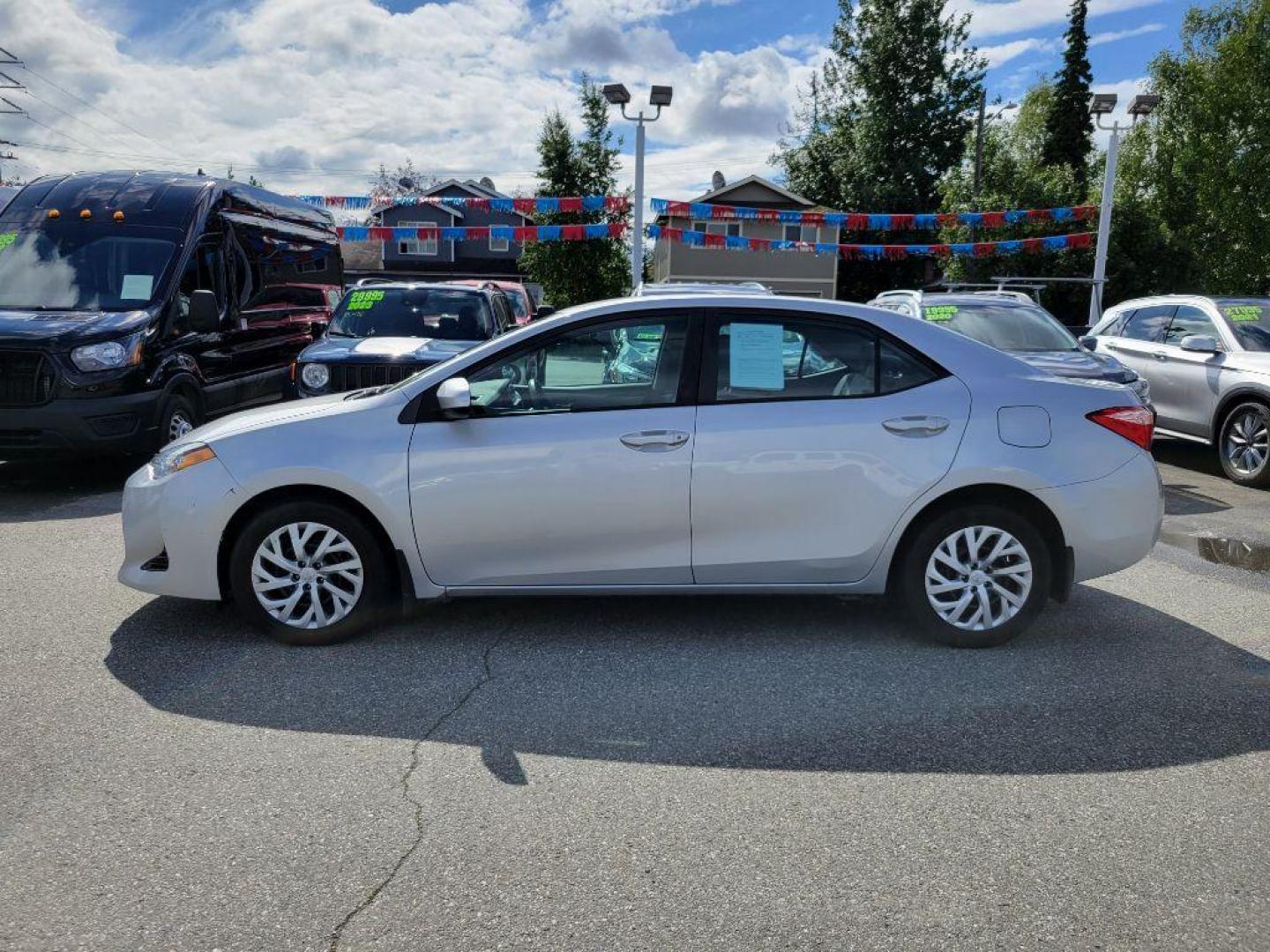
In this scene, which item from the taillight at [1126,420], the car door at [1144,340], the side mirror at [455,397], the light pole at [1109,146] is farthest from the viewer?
the light pole at [1109,146]

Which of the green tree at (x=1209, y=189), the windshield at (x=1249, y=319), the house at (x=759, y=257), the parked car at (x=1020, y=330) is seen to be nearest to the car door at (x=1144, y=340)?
the parked car at (x=1020, y=330)

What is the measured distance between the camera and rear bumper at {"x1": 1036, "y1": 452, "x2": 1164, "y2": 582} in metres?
4.61

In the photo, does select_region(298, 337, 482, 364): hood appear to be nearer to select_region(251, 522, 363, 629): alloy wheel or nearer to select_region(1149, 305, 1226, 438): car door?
select_region(251, 522, 363, 629): alloy wheel

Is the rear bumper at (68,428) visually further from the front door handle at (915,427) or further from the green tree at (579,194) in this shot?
the green tree at (579,194)

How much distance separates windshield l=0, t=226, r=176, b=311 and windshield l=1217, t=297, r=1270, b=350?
33.0 feet

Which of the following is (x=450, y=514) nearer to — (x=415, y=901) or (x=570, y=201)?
(x=415, y=901)

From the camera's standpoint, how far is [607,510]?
14.9 feet

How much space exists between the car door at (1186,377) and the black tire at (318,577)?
842 centimetres

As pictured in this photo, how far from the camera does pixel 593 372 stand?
4723 millimetres

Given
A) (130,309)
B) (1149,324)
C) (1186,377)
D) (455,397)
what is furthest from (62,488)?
(1149,324)

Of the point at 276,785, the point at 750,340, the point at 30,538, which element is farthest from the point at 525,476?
the point at 30,538

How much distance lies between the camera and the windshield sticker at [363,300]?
10.1 m

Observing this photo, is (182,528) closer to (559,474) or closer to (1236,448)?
(559,474)

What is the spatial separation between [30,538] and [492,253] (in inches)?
1718
